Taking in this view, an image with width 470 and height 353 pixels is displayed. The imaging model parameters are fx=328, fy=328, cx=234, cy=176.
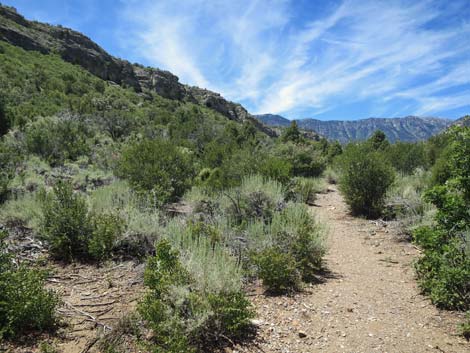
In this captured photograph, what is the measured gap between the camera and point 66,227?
550cm

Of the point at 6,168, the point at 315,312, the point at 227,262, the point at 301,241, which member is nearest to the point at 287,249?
the point at 301,241

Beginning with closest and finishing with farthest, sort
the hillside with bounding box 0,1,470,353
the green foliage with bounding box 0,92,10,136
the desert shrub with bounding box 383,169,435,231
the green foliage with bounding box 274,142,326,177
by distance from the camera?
1. the hillside with bounding box 0,1,470,353
2. the desert shrub with bounding box 383,169,435,231
3. the green foliage with bounding box 0,92,10,136
4. the green foliage with bounding box 274,142,326,177

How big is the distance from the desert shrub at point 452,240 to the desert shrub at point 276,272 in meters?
1.94

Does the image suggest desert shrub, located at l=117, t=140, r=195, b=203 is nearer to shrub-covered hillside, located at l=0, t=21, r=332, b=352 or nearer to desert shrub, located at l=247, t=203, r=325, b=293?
shrub-covered hillside, located at l=0, t=21, r=332, b=352

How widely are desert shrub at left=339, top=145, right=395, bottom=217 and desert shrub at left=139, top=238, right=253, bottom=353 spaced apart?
7640 millimetres

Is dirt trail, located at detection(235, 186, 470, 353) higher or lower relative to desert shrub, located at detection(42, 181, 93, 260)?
lower

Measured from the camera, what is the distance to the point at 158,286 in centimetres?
356

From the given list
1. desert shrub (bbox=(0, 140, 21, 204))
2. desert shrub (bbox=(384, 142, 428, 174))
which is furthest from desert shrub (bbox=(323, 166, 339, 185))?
desert shrub (bbox=(0, 140, 21, 204))

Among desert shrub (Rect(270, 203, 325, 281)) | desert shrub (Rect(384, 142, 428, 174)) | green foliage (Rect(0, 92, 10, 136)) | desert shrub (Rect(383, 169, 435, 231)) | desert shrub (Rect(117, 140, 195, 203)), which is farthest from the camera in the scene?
desert shrub (Rect(384, 142, 428, 174))

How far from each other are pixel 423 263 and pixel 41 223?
6.54 m

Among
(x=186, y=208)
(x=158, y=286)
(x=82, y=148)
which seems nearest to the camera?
(x=158, y=286)

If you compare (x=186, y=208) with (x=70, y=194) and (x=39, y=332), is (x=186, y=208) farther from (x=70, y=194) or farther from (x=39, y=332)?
(x=39, y=332)

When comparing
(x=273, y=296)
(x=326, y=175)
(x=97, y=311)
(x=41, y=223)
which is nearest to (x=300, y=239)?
(x=273, y=296)

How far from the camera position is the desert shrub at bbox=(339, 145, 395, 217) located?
10281 mm
